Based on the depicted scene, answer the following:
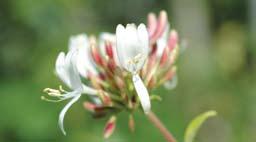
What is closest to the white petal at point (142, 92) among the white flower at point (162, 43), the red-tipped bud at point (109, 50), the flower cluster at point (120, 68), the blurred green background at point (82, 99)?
the flower cluster at point (120, 68)

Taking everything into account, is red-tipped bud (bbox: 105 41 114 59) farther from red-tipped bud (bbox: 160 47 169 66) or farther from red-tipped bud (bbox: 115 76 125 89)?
red-tipped bud (bbox: 160 47 169 66)

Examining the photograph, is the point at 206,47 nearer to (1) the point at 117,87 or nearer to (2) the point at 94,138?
(2) the point at 94,138

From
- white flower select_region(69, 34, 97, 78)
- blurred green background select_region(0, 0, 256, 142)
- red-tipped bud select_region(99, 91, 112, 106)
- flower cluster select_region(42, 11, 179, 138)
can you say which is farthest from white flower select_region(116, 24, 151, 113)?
blurred green background select_region(0, 0, 256, 142)

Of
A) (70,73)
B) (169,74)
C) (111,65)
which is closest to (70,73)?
(70,73)

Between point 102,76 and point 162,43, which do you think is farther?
point 162,43

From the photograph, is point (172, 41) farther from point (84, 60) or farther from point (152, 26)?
point (84, 60)
